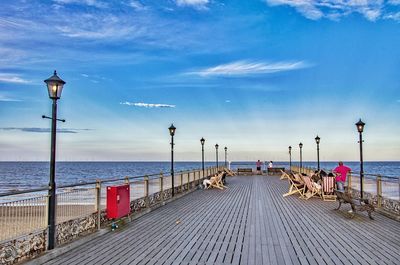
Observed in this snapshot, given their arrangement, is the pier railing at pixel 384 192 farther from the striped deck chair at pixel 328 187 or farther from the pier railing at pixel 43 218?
the pier railing at pixel 43 218

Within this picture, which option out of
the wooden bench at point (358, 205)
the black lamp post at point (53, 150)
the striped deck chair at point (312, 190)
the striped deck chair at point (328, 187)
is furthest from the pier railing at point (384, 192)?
the black lamp post at point (53, 150)

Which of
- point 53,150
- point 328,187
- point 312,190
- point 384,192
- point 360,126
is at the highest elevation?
point 360,126

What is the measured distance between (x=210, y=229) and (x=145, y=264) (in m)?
3.08

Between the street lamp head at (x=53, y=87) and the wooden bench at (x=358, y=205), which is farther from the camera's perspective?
the wooden bench at (x=358, y=205)

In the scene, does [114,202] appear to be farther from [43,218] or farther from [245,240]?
[245,240]

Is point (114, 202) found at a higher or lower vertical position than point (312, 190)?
higher

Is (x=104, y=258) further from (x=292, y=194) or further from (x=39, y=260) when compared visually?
(x=292, y=194)

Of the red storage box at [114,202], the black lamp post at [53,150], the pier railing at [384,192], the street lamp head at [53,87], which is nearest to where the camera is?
the black lamp post at [53,150]

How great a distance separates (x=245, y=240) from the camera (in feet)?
24.3

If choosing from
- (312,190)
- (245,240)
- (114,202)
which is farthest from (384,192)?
(114,202)

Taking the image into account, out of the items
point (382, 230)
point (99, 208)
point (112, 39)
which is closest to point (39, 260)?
point (99, 208)

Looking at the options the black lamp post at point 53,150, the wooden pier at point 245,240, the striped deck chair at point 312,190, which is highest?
the black lamp post at point 53,150

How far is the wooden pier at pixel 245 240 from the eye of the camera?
6094 millimetres

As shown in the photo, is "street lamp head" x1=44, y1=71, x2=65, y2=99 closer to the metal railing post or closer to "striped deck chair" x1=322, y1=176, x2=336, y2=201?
the metal railing post
